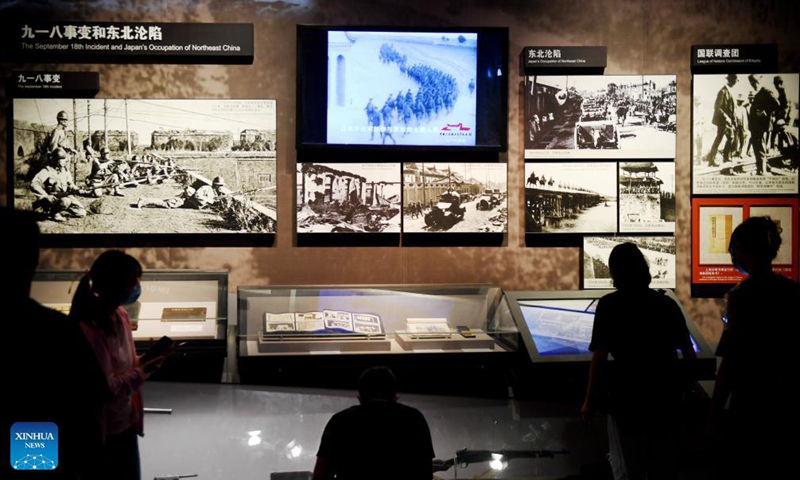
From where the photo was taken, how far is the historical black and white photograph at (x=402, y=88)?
4434 mm

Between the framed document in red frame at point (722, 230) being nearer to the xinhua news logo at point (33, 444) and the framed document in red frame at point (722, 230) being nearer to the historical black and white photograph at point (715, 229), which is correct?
the historical black and white photograph at point (715, 229)

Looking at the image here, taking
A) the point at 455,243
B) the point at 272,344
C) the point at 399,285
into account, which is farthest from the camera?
the point at 455,243

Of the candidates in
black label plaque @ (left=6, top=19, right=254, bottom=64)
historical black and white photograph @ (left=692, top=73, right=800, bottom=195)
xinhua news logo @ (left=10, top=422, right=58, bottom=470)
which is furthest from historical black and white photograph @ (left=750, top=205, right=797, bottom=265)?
xinhua news logo @ (left=10, top=422, right=58, bottom=470)

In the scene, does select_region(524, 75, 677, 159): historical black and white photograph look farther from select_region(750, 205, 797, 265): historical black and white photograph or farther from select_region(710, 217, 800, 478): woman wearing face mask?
select_region(710, 217, 800, 478): woman wearing face mask

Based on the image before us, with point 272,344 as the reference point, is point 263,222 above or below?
above

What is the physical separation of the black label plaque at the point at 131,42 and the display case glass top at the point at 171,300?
1.42m

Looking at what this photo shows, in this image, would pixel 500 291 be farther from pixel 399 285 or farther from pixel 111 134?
pixel 111 134

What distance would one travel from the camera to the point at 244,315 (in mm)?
4059

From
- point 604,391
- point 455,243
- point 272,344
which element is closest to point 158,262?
point 272,344

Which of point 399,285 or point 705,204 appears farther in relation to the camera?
point 705,204

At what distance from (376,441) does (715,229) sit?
3.31 m

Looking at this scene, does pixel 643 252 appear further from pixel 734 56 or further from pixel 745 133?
pixel 734 56

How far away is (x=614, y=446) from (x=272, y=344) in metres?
1.93

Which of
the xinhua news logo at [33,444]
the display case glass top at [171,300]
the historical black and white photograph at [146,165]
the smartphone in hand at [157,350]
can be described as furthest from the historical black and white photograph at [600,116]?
the xinhua news logo at [33,444]
